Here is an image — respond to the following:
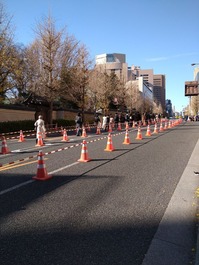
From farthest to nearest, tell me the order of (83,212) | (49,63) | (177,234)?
(49,63) → (83,212) → (177,234)

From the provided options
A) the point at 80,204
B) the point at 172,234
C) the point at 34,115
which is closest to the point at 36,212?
the point at 80,204

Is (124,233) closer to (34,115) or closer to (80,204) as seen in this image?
(80,204)

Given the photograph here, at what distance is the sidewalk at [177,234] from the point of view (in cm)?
330

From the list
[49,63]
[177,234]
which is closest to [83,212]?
[177,234]

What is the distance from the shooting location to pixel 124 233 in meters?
3.98

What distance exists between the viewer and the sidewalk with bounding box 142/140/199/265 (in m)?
3.30

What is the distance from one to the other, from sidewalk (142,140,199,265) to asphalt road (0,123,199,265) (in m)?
0.08

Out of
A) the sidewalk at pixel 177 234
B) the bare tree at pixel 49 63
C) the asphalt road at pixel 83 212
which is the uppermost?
the bare tree at pixel 49 63

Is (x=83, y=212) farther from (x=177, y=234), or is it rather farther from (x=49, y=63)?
(x=49, y=63)

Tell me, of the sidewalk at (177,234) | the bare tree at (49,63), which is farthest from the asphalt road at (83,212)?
the bare tree at (49,63)

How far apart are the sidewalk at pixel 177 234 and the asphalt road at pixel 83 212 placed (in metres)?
0.08

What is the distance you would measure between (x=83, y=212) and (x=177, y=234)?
159 centimetres

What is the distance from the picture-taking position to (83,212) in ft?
15.7

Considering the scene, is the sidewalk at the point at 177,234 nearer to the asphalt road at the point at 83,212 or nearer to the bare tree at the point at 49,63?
the asphalt road at the point at 83,212
